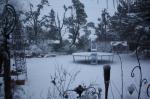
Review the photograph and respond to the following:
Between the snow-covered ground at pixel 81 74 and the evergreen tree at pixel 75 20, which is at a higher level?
the evergreen tree at pixel 75 20

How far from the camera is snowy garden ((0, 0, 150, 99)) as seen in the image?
73.0 inches

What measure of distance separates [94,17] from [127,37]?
33cm

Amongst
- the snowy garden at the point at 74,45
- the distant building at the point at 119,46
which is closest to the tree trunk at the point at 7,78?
the snowy garden at the point at 74,45

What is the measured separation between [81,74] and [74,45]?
0.28 metres

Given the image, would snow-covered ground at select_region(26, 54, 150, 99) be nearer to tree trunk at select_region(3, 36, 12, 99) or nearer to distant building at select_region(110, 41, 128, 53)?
distant building at select_region(110, 41, 128, 53)

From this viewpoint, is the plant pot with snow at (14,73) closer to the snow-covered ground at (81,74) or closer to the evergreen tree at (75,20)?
the snow-covered ground at (81,74)

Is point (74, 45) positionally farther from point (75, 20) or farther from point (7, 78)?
point (7, 78)

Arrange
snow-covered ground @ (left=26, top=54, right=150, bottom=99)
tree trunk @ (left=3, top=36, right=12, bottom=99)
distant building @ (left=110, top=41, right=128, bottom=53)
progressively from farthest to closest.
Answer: distant building @ (left=110, top=41, right=128, bottom=53) → snow-covered ground @ (left=26, top=54, right=150, bottom=99) → tree trunk @ (left=3, top=36, right=12, bottom=99)

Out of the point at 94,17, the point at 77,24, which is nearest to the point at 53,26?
the point at 77,24

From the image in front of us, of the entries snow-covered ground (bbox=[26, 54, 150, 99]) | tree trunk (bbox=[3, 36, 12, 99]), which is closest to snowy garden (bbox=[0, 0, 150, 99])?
snow-covered ground (bbox=[26, 54, 150, 99])

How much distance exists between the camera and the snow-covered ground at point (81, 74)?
1847mm

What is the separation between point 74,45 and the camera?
6.83ft

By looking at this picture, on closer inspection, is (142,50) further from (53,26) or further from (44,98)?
(44,98)

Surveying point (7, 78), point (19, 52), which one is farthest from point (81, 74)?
point (7, 78)
